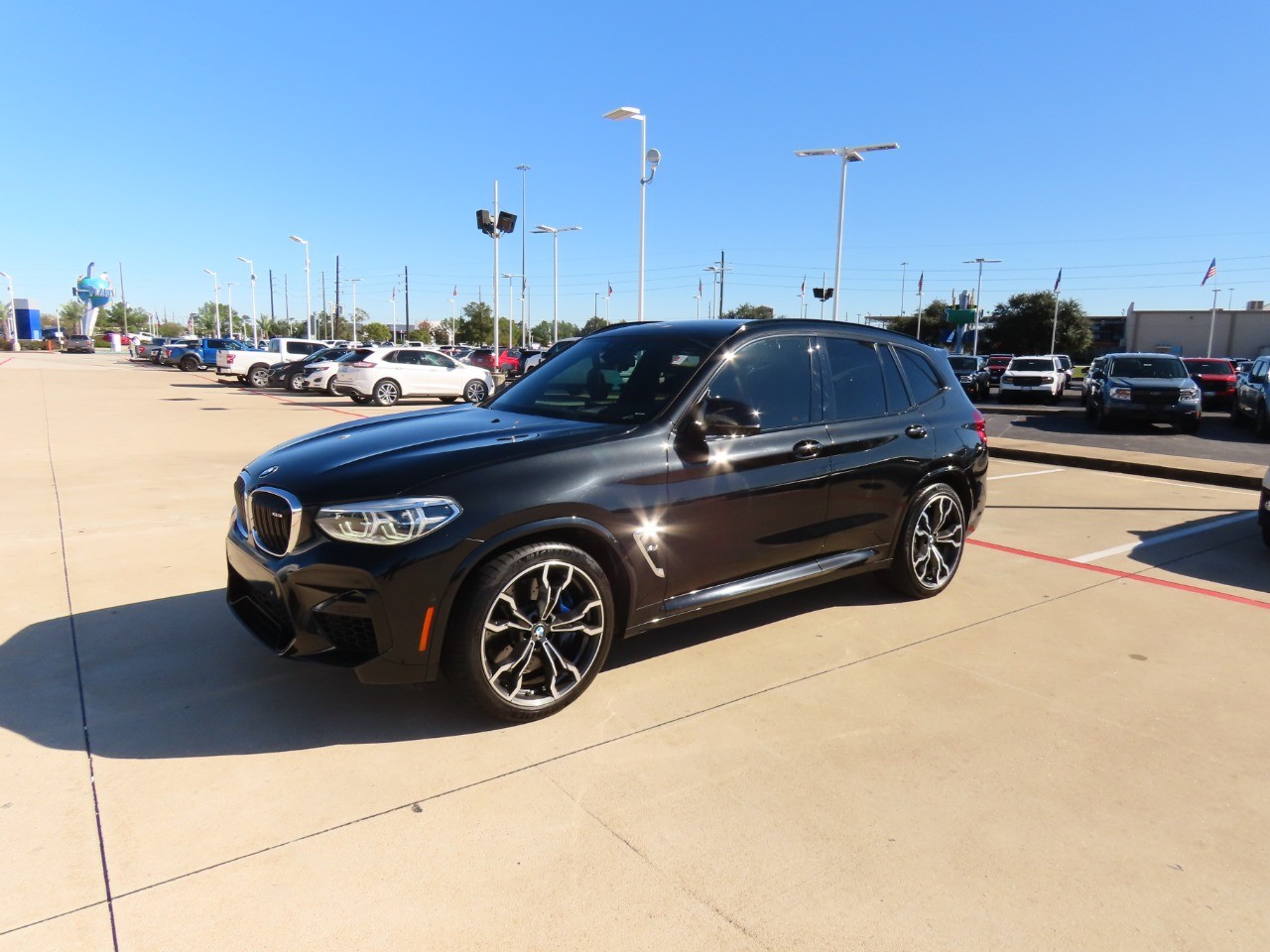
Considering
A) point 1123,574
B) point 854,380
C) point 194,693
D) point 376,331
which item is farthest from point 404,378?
point 376,331

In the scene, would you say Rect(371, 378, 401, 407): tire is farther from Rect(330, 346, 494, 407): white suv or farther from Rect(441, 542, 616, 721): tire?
Rect(441, 542, 616, 721): tire

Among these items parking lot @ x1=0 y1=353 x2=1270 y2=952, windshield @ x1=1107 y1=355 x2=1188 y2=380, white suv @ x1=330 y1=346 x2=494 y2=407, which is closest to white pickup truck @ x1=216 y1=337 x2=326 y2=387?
white suv @ x1=330 y1=346 x2=494 y2=407

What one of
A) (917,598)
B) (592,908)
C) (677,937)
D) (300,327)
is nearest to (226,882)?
(592,908)

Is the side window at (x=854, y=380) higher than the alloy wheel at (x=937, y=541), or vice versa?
the side window at (x=854, y=380)

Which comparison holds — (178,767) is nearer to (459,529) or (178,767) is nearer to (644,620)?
(459,529)

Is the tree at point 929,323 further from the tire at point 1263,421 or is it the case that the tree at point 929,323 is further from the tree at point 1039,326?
the tire at point 1263,421

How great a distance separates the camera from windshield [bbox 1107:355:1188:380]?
18.1 m

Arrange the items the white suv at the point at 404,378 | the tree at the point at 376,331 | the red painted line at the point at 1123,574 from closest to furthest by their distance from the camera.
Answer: the red painted line at the point at 1123,574
the white suv at the point at 404,378
the tree at the point at 376,331

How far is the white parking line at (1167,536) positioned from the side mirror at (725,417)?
12.9ft

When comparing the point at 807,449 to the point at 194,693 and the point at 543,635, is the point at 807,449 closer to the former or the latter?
the point at 543,635

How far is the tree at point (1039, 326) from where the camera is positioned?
7906cm

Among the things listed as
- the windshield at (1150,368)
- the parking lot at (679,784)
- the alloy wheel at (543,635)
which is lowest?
the parking lot at (679,784)

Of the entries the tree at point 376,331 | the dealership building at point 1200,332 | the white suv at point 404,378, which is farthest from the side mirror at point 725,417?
the tree at point 376,331

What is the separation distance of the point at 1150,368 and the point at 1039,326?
67.9 meters
